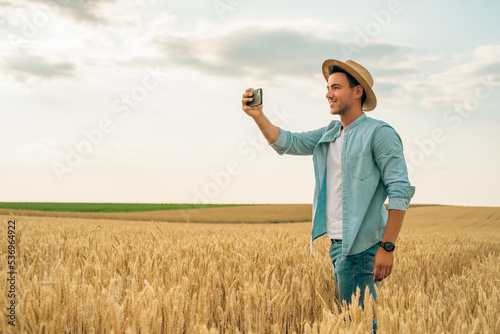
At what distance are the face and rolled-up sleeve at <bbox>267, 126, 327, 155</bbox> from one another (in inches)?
19.0

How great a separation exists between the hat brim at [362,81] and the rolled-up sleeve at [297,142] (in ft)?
1.46

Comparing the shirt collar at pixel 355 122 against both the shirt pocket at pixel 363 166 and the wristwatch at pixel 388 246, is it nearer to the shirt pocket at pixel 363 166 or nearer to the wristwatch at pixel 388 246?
the shirt pocket at pixel 363 166

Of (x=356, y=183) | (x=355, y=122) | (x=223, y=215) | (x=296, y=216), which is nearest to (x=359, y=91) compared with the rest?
(x=355, y=122)

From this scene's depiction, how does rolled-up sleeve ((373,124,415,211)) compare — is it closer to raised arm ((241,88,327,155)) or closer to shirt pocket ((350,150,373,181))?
shirt pocket ((350,150,373,181))

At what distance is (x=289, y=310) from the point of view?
2766 millimetres

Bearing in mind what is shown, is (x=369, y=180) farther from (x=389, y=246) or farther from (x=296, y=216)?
(x=296, y=216)

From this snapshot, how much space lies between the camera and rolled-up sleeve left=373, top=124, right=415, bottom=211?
284cm

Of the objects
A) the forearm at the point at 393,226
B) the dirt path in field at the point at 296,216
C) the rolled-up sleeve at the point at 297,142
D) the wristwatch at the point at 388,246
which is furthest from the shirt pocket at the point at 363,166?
Answer: the dirt path in field at the point at 296,216

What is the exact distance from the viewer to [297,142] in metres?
3.61

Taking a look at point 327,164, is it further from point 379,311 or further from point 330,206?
point 379,311

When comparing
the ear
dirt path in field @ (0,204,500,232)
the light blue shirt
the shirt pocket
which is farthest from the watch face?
dirt path in field @ (0,204,500,232)

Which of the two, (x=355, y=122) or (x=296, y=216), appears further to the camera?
(x=296, y=216)

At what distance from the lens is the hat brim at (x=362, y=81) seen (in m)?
3.15

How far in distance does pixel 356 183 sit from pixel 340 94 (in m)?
0.70
